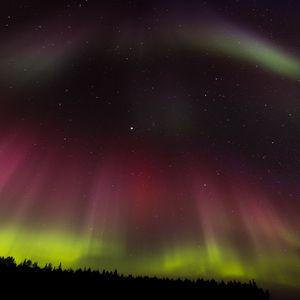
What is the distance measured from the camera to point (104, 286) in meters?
59.8

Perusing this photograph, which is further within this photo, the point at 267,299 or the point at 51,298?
the point at 267,299

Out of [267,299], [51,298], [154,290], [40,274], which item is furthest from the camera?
[267,299]

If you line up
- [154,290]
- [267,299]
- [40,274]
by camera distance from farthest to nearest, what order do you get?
[267,299] < [154,290] < [40,274]

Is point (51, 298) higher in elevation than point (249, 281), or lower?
lower

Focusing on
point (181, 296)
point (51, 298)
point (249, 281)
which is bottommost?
point (51, 298)

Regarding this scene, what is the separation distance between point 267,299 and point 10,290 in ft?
153

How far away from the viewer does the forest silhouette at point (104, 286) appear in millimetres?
53156

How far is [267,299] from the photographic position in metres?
70.7

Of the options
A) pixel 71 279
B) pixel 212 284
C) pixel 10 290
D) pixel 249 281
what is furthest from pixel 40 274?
pixel 249 281

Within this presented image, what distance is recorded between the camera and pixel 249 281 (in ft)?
237

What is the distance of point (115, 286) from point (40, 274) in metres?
12.0

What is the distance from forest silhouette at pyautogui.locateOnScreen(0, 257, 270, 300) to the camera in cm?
5316

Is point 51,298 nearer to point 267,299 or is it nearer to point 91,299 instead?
point 91,299

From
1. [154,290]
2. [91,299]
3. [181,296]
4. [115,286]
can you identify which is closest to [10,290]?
[91,299]
